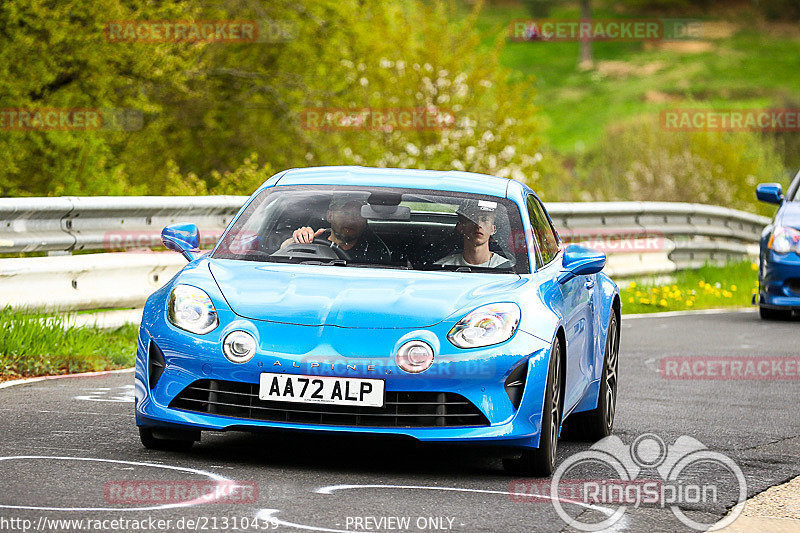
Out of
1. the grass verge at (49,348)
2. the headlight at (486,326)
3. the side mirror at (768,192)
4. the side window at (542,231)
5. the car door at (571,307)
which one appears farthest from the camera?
the side mirror at (768,192)

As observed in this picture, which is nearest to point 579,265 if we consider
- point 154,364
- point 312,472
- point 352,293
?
point 352,293

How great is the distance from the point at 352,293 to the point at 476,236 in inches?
41.2

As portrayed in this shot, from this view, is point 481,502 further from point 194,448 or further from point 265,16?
point 265,16

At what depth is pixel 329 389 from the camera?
6.26m

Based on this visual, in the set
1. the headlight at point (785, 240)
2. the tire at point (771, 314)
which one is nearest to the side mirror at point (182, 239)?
the headlight at point (785, 240)

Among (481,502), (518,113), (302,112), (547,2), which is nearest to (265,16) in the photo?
(302,112)

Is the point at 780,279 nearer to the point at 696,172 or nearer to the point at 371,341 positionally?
the point at 371,341

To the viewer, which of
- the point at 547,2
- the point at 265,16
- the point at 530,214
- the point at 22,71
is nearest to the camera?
the point at 530,214

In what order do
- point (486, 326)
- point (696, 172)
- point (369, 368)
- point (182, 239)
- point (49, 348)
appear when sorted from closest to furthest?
point (369, 368) → point (486, 326) → point (182, 239) → point (49, 348) → point (696, 172)

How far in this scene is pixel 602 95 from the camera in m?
95.4

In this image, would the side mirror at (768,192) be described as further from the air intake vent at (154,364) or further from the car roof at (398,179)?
the air intake vent at (154,364)

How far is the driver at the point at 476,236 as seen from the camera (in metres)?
7.25

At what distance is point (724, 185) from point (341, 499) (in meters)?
27.6

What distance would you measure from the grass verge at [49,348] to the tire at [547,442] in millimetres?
3928
